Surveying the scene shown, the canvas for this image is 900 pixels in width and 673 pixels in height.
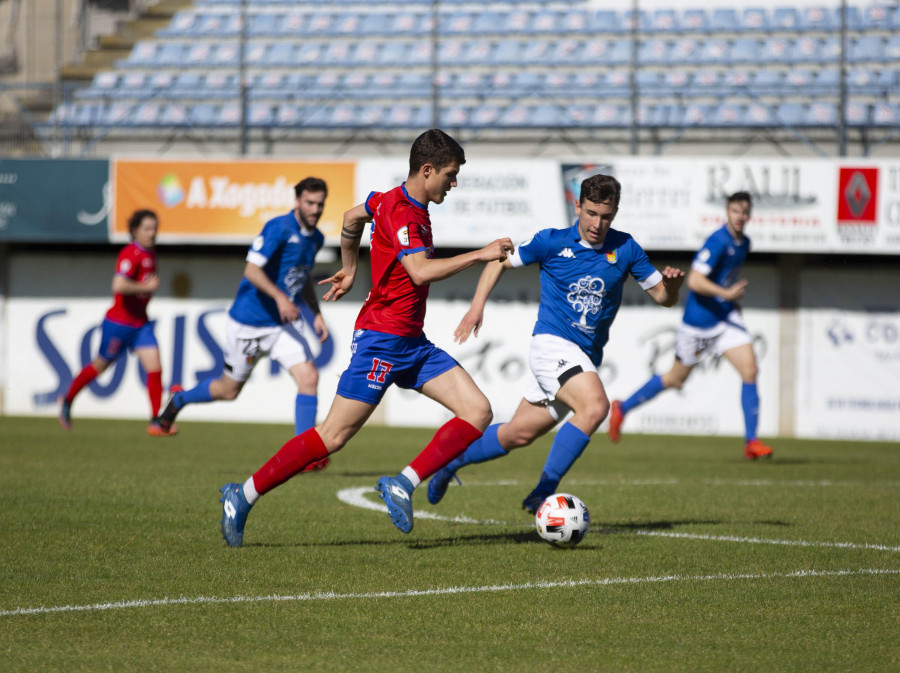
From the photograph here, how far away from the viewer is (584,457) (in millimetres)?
12180

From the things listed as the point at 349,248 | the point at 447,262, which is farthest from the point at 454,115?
the point at 447,262

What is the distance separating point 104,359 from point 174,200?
5064 millimetres

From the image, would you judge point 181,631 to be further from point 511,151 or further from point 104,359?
point 511,151

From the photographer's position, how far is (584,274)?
6875 millimetres

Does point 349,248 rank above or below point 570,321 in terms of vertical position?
above

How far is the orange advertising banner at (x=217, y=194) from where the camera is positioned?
16.7 meters

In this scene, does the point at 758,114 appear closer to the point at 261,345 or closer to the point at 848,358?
the point at 848,358

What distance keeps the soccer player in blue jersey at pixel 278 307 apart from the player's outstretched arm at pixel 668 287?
3.05m

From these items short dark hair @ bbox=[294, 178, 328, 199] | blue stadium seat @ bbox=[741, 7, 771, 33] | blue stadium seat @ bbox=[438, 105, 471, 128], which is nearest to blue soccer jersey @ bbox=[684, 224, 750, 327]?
short dark hair @ bbox=[294, 178, 328, 199]

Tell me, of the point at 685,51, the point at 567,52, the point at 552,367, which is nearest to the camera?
the point at 552,367

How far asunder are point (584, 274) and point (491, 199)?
956 cm

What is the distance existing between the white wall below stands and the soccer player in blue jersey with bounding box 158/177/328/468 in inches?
302

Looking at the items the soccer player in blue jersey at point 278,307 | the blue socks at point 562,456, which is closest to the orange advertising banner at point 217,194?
the soccer player in blue jersey at point 278,307

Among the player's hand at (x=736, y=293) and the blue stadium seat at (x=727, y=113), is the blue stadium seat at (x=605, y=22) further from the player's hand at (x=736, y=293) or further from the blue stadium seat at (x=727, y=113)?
the player's hand at (x=736, y=293)
